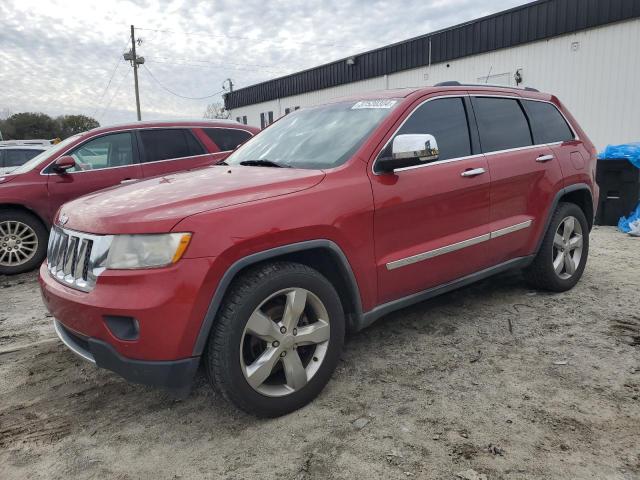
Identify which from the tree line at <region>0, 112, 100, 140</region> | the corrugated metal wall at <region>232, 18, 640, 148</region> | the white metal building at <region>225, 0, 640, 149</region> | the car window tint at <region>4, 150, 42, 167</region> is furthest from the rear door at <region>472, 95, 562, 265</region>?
the tree line at <region>0, 112, 100, 140</region>

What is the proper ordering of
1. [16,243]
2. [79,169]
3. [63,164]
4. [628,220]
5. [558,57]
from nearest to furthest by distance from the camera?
[63,164] < [16,243] < [79,169] < [628,220] < [558,57]

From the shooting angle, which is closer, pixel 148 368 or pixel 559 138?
pixel 148 368

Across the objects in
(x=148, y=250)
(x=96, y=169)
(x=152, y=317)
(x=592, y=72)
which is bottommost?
(x=152, y=317)

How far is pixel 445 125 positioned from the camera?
3404 millimetres

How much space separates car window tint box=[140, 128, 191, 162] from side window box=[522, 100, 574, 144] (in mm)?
4304

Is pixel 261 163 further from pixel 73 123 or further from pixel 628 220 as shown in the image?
pixel 73 123

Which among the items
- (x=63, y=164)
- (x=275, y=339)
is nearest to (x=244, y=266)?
(x=275, y=339)

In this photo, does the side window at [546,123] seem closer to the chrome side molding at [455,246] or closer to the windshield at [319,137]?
the chrome side molding at [455,246]

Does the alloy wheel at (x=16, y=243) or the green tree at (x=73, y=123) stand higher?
the green tree at (x=73, y=123)

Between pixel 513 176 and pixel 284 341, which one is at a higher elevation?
pixel 513 176

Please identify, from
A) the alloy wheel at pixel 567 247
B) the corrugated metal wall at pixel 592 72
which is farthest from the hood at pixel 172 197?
the corrugated metal wall at pixel 592 72

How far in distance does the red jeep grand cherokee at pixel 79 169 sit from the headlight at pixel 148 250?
4.03 metres

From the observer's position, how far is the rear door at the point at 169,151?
20.4ft

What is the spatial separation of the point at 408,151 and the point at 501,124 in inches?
58.5
